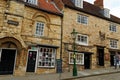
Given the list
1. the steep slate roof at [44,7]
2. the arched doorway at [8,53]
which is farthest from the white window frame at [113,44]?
the arched doorway at [8,53]

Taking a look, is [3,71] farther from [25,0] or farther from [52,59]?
[25,0]

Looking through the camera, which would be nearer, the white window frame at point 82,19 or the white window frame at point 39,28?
the white window frame at point 39,28

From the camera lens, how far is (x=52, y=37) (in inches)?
720

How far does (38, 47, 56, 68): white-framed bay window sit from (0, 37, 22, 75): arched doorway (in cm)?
267

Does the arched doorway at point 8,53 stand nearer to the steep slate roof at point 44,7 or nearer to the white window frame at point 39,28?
the white window frame at point 39,28

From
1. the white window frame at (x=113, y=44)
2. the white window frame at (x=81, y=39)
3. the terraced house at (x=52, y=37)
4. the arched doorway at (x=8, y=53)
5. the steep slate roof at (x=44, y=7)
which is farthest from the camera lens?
the white window frame at (x=113, y=44)

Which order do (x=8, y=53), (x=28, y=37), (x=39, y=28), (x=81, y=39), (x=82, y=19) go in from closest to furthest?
1. (x=8, y=53)
2. (x=28, y=37)
3. (x=39, y=28)
4. (x=81, y=39)
5. (x=82, y=19)

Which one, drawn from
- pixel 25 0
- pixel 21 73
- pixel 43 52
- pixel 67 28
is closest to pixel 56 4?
pixel 67 28

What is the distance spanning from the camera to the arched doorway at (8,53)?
15.0 m

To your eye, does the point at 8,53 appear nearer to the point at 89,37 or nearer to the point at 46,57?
the point at 46,57

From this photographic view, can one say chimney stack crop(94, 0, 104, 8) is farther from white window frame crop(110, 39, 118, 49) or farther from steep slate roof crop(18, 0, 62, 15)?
steep slate roof crop(18, 0, 62, 15)

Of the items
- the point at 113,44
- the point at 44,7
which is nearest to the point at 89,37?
the point at 113,44

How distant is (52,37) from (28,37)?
289 centimetres

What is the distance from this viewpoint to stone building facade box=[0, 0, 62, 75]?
1529cm
